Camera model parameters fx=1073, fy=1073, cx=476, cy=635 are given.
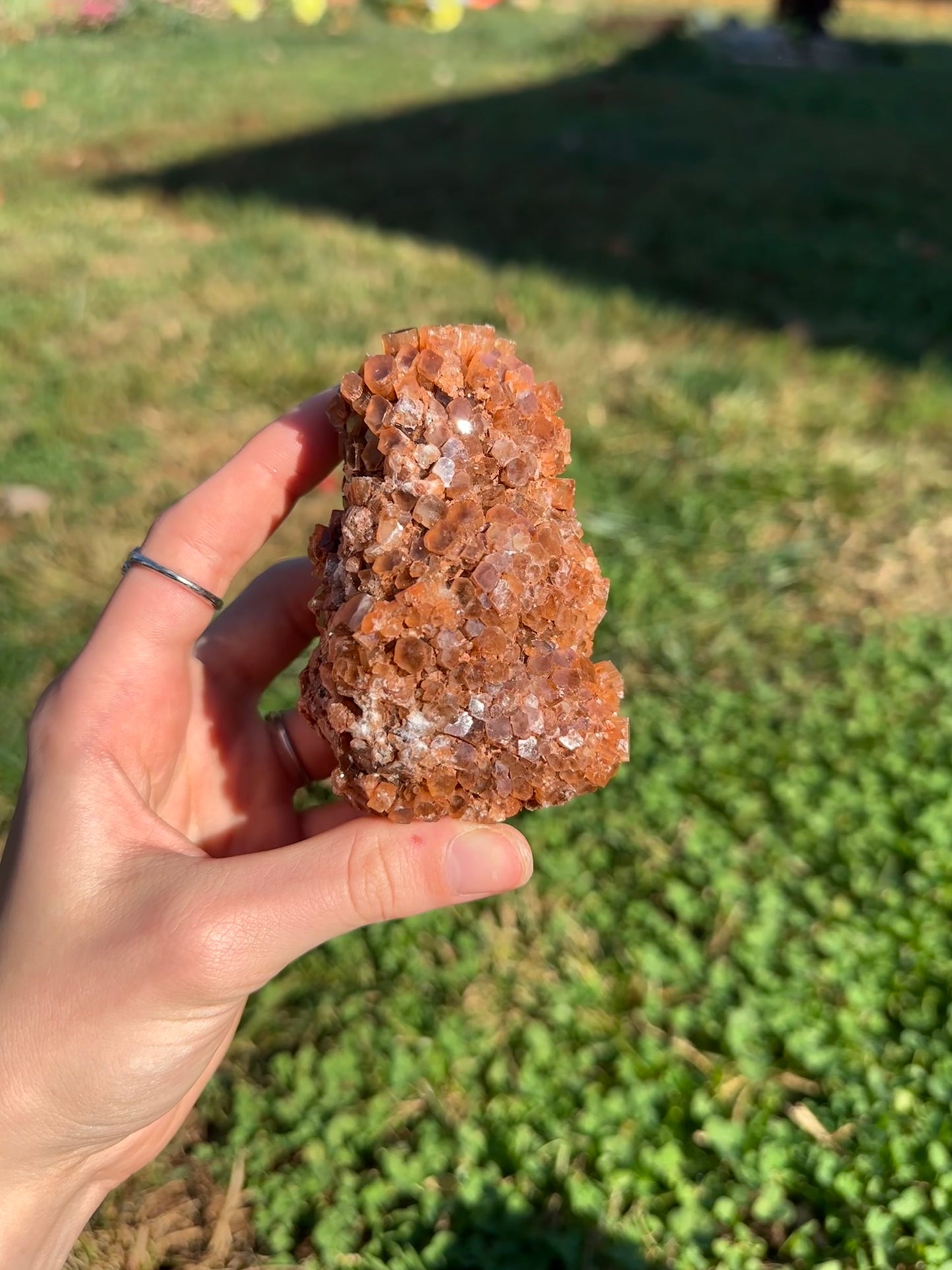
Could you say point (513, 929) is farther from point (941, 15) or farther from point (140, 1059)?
point (941, 15)

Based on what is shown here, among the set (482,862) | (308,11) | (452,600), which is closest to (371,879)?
(482,862)

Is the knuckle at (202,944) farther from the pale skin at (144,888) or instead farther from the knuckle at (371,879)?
the knuckle at (371,879)

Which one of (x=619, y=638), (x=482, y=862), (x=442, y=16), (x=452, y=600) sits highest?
(x=452, y=600)

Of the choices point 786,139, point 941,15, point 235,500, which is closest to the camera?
point 235,500

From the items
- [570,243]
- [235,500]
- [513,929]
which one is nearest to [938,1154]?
[513,929]

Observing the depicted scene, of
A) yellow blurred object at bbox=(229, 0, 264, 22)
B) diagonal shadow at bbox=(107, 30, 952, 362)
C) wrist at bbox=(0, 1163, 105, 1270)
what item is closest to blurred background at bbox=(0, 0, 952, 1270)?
diagonal shadow at bbox=(107, 30, 952, 362)

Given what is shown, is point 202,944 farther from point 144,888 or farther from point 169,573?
point 169,573
